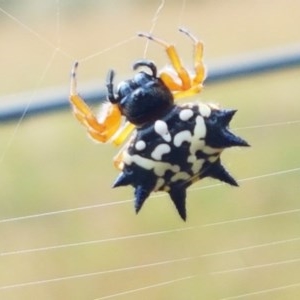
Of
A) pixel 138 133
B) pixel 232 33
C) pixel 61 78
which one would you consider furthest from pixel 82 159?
pixel 138 133

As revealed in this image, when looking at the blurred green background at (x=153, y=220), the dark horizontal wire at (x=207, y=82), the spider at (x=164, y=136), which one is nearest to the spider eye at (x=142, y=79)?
the spider at (x=164, y=136)

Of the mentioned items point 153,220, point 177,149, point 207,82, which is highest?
point 153,220

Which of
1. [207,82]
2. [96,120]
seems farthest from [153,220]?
[96,120]

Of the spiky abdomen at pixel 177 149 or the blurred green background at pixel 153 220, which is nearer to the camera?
the spiky abdomen at pixel 177 149

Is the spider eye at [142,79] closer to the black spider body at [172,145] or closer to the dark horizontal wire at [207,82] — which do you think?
the black spider body at [172,145]

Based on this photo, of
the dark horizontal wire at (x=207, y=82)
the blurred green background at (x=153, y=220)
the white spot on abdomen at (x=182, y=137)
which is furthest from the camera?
the blurred green background at (x=153, y=220)

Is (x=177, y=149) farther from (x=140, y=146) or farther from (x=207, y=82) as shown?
(x=207, y=82)

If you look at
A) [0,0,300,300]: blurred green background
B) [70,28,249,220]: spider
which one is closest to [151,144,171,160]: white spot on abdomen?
[70,28,249,220]: spider

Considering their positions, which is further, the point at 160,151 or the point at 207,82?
the point at 207,82

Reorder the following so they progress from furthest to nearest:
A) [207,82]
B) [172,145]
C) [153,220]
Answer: [153,220] → [207,82] → [172,145]
